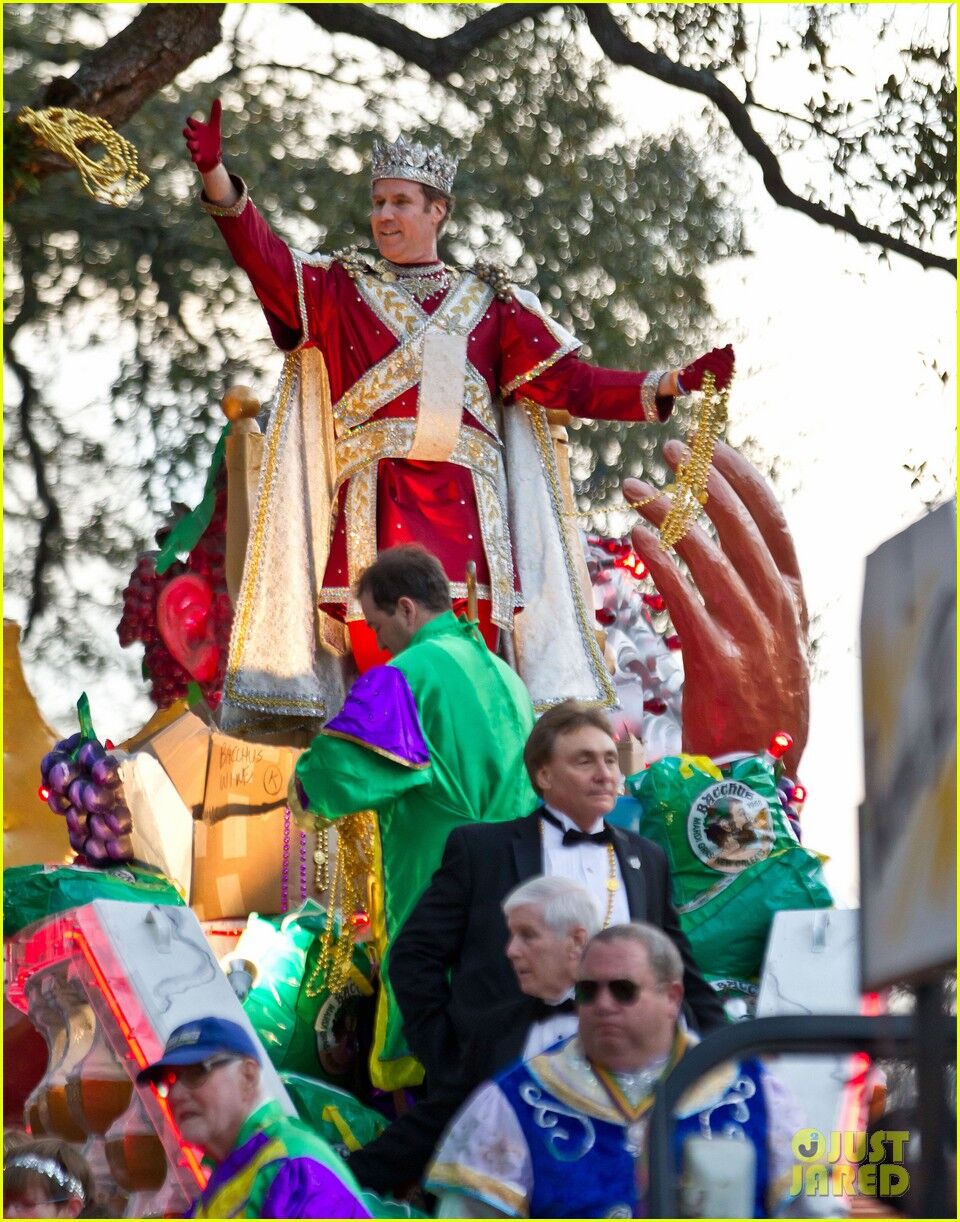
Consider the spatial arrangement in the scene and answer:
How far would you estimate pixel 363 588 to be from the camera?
5121 mm

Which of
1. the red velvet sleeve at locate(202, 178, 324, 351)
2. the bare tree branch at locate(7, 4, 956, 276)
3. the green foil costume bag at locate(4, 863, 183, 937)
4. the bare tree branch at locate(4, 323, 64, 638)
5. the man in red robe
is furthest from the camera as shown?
the bare tree branch at locate(4, 323, 64, 638)

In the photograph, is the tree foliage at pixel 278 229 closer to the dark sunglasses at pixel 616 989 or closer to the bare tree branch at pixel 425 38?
the bare tree branch at pixel 425 38

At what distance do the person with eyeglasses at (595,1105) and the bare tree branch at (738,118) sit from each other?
5.81 meters

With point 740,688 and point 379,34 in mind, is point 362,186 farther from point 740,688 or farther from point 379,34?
point 740,688

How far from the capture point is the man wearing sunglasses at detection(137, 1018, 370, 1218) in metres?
3.30

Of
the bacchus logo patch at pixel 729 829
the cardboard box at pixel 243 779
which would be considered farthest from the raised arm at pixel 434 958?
the cardboard box at pixel 243 779

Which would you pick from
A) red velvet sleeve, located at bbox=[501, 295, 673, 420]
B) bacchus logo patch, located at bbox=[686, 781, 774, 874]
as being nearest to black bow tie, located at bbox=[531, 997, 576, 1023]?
bacchus logo patch, located at bbox=[686, 781, 774, 874]

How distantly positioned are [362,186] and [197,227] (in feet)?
2.51

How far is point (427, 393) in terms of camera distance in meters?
6.77

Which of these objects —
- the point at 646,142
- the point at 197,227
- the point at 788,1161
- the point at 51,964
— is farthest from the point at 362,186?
the point at 788,1161

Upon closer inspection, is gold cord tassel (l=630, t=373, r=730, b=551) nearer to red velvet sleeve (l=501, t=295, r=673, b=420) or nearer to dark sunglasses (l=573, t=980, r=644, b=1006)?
red velvet sleeve (l=501, t=295, r=673, b=420)

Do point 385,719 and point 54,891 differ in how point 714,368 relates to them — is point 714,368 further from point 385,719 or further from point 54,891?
Result: point 54,891

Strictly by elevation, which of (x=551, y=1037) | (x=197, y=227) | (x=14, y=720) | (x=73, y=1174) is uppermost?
(x=197, y=227)

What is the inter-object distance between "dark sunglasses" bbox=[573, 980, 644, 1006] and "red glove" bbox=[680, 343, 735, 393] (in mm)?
3411
